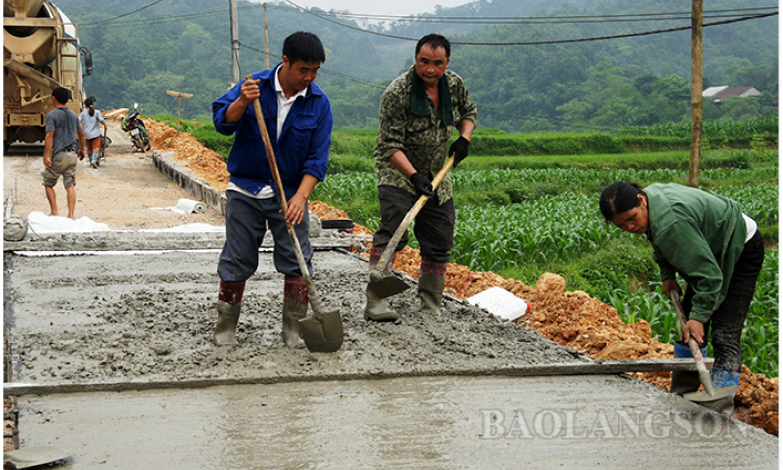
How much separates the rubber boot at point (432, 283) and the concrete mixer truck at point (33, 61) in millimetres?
13517

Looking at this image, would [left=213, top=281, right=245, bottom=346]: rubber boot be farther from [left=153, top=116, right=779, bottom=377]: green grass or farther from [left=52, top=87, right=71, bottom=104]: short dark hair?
[left=52, top=87, right=71, bottom=104]: short dark hair

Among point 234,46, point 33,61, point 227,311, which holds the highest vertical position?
point 234,46

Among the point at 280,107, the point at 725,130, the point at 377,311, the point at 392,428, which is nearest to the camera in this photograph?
the point at 392,428

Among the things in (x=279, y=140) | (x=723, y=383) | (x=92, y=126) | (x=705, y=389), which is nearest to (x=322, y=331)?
(x=279, y=140)

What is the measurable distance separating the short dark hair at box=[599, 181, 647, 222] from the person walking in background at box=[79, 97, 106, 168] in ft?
42.7

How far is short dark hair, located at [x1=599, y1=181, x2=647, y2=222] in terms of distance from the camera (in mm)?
3172

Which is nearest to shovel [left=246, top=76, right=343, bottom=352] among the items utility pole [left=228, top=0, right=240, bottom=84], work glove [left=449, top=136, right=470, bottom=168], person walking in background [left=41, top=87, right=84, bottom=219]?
work glove [left=449, top=136, right=470, bottom=168]

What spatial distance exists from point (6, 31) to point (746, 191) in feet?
55.2

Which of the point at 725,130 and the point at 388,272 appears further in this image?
the point at 725,130

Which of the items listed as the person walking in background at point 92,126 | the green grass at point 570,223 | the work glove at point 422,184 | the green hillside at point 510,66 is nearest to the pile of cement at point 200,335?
the work glove at point 422,184

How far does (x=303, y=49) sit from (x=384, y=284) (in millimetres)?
1520

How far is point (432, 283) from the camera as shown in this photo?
4.68m

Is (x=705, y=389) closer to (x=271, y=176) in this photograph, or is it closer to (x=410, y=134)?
(x=410, y=134)

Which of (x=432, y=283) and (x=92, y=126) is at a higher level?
(x=92, y=126)
